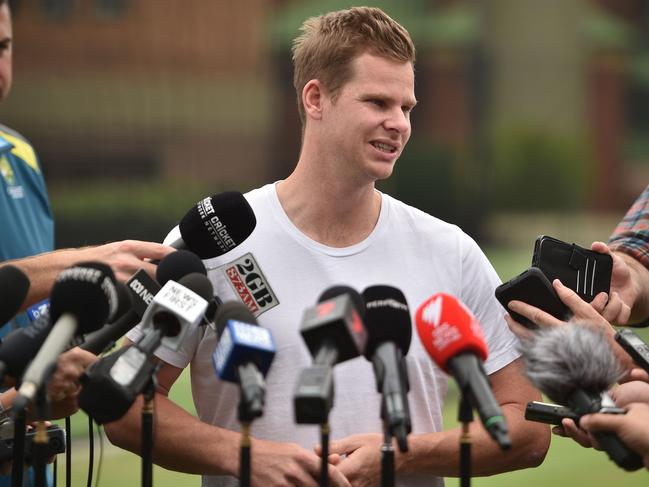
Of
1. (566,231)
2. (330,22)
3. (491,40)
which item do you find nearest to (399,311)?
(330,22)

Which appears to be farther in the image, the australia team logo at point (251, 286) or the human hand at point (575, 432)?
the australia team logo at point (251, 286)

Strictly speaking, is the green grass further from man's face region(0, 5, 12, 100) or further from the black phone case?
the black phone case

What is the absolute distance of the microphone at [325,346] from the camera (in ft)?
7.34

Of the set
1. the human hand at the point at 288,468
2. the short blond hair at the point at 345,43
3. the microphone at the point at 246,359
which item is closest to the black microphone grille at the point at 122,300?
the microphone at the point at 246,359

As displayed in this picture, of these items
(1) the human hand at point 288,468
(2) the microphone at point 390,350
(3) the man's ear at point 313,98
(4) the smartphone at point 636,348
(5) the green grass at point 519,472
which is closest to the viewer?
(2) the microphone at point 390,350

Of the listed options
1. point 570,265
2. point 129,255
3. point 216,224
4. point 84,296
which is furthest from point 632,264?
point 84,296

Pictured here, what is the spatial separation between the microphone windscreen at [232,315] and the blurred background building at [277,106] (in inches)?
838

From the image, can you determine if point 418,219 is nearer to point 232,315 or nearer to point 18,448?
point 232,315

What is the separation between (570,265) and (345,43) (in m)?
1.02

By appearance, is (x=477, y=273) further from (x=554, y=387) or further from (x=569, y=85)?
(x=569, y=85)

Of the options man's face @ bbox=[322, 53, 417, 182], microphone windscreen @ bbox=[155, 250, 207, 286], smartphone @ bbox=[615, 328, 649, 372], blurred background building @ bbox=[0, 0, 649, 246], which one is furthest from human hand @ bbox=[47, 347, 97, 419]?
blurred background building @ bbox=[0, 0, 649, 246]

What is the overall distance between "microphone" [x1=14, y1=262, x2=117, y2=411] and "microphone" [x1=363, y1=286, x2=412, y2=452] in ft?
1.95

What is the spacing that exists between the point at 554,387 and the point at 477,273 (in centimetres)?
91

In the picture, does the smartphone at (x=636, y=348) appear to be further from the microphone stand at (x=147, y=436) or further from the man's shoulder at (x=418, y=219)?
the microphone stand at (x=147, y=436)
